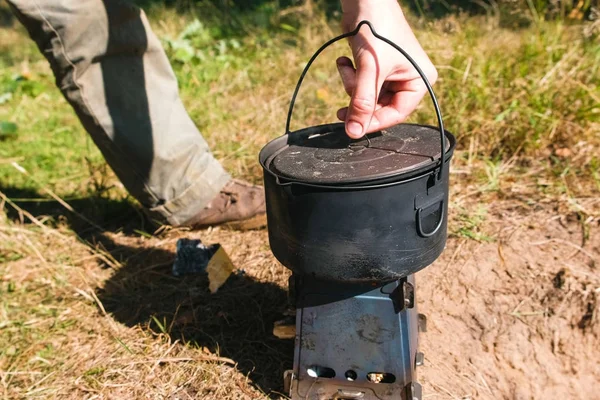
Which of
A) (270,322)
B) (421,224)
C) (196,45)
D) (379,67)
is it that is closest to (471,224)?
(270,322)

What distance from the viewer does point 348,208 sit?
4.40 ft

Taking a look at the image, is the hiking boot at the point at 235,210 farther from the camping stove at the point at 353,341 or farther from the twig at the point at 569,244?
the twig at the point at 569,244

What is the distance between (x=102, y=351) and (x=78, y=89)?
98 cm

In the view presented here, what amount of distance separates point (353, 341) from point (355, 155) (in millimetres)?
541

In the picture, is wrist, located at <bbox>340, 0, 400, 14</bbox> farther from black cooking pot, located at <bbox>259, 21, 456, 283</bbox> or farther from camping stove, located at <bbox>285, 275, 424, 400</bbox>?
camping stove, located at <bbox>285, 275, 424, 400</bbox>

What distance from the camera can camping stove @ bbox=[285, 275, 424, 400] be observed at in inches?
62.6

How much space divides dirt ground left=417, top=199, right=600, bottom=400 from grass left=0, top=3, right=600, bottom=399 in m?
0.19

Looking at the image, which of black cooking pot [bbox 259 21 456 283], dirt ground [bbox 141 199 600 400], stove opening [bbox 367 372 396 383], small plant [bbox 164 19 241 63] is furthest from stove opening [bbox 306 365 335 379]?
small plant [bbox 164 19 241 63]

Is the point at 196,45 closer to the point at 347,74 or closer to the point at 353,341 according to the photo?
the point at 347,74

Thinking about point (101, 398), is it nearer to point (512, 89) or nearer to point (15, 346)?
point (15, 346)

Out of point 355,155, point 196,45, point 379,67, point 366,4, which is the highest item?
point 366,4

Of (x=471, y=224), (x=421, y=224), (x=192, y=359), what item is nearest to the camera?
(x=421, y=224)

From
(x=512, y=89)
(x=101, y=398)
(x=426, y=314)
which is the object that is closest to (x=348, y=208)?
(x=426, y=314)

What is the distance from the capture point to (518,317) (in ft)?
7.05
